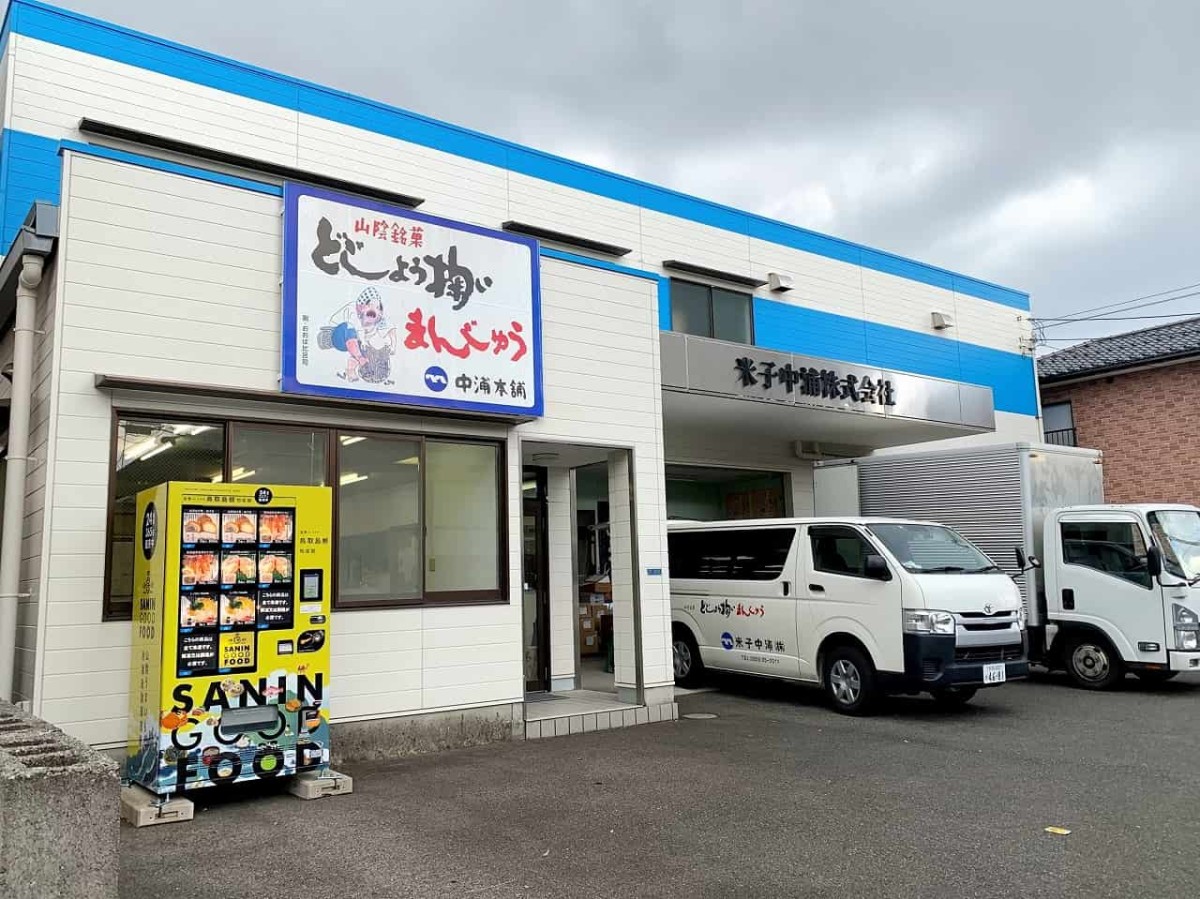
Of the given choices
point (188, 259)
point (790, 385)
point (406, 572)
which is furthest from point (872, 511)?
point (188, 259)

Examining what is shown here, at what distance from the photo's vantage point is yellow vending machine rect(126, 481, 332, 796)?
5.71 metres

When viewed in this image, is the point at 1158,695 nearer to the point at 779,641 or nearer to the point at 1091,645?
the point at 1091,645

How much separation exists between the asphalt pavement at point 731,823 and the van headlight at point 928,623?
0.89m

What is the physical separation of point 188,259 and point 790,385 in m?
7.18

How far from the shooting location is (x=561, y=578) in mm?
10125

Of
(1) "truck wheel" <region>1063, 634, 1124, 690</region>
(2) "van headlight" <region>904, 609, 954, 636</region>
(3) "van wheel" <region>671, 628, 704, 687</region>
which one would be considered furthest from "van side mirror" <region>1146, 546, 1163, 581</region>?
(3) "van wheel" <region>671, 628, 704, 687</region>

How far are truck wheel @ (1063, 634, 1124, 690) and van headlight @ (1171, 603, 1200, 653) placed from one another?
71 cm

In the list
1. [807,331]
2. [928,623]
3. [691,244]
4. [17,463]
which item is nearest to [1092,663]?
[928,623]

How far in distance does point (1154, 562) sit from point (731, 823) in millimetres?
6922

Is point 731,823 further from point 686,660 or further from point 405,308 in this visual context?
point 686,660

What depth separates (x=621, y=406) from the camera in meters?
9.29

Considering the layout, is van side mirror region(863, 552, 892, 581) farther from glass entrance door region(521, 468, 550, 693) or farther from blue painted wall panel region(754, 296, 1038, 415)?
blue painted wall panel region(754, 296, 1038, 415)

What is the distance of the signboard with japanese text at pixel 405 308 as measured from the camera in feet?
23.9

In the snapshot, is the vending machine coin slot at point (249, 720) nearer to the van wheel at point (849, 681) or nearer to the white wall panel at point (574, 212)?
the van wheel at point (849, 681)
